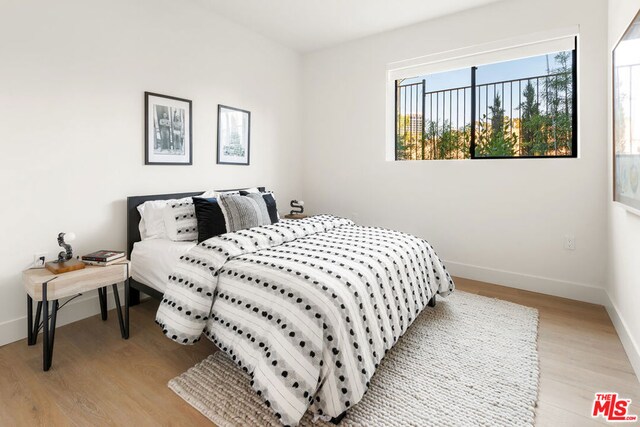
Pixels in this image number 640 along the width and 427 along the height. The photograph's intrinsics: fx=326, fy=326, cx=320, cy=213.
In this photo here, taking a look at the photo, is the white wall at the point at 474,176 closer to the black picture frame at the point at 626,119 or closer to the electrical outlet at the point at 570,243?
the electrical outlet at the point at 570,243

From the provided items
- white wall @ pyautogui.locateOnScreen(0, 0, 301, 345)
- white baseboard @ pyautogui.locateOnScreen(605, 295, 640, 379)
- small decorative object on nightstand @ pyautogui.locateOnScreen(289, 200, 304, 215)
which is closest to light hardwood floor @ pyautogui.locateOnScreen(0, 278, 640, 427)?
white baseboard @ pyautogui.locateOnScreen(605, 295, 640, 379)

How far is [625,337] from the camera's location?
6.78 ft

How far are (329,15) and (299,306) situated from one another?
3.17 m

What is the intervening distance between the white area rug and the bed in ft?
0.50

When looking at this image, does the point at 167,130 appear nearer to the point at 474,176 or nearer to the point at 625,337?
the point at 474,176

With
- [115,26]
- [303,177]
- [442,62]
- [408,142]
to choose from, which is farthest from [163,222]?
[442,62]

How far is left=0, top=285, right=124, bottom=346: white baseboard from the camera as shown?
2.16m

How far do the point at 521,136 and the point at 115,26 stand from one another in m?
3.81

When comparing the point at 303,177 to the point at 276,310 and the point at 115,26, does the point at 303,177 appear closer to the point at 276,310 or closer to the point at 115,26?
the point at 115,26

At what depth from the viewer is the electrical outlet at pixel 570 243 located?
291 cm

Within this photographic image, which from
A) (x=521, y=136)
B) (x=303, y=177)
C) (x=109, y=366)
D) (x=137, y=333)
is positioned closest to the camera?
(x=109, y=366)

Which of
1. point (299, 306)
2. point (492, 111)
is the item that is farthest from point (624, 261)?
point (299, 306)

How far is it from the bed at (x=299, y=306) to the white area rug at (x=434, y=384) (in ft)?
0.50

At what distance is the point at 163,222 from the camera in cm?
268
